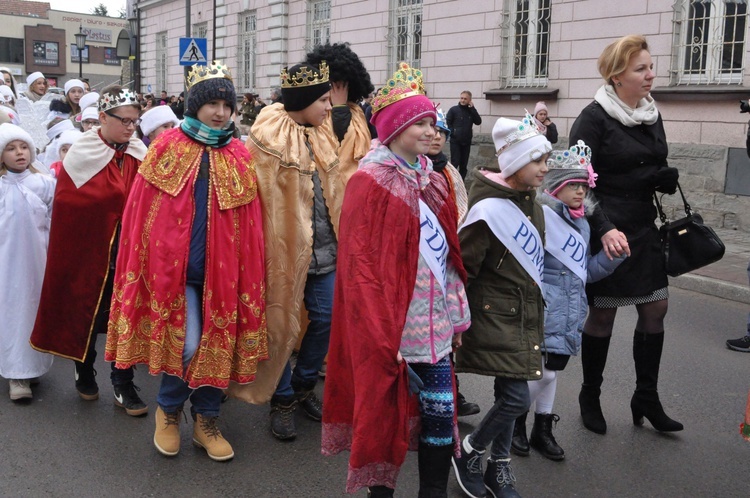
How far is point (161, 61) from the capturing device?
33.6 metres

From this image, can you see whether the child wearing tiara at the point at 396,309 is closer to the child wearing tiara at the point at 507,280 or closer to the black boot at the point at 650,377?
the child wearing tiara at the point at 507,280

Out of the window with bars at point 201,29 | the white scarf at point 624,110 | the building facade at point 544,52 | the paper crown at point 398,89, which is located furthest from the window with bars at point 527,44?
the window with bars at point 201,29

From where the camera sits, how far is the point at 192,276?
4.00 m

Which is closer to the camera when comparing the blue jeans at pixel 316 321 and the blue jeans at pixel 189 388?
the blue jeans at pixel 189 388

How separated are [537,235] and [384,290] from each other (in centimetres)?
96

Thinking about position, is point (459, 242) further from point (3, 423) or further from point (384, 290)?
point (3, 423)

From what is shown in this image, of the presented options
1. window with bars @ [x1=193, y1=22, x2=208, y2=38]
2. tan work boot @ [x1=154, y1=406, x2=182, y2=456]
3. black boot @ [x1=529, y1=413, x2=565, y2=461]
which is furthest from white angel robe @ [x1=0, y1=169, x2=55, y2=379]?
window with bars @ [x1=193, y1=22, x2=208, y2=38]

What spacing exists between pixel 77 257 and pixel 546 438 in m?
2.81

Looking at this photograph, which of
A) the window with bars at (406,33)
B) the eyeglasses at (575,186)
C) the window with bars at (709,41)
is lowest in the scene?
the eyeglasses at (575,186)

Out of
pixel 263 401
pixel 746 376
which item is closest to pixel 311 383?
pixel 263 401

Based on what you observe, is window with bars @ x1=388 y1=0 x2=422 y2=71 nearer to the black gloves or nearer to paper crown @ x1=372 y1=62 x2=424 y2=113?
the black gloves

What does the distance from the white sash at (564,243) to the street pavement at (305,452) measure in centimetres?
98

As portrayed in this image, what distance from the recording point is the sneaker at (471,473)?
369 centimetres

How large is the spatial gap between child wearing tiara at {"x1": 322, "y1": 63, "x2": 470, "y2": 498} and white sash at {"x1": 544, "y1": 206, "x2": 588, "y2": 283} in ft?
2.55
